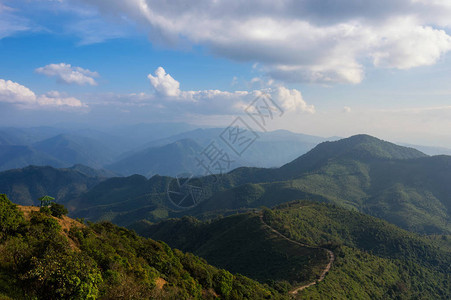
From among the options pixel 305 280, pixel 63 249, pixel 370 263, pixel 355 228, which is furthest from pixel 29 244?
pixel 355 228

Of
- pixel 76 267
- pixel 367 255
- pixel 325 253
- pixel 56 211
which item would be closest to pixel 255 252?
pixel 325 253

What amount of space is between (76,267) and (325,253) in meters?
55.9

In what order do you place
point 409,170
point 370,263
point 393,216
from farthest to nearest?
1. point 409,170
2. point 393,216
3. point 370,263

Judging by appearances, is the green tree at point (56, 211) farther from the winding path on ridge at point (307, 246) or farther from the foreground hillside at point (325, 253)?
the winding path on ridge at point (307, 246)

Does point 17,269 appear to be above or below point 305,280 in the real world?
above

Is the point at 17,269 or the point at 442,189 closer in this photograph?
the point at 17,269

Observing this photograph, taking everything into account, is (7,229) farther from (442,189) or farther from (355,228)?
(442,189)

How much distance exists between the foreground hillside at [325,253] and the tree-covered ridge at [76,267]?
942 inches

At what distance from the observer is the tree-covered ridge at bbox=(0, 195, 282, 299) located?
11664 millimetres

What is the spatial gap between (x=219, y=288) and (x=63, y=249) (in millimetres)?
16778

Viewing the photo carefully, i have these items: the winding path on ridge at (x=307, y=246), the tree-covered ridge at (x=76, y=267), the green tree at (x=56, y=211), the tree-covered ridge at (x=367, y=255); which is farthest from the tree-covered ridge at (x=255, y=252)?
the green tree at (x=56, y=211)

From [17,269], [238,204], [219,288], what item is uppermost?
[17,269]

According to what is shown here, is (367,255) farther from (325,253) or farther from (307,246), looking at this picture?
(307,246)

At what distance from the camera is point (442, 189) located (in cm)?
17588
